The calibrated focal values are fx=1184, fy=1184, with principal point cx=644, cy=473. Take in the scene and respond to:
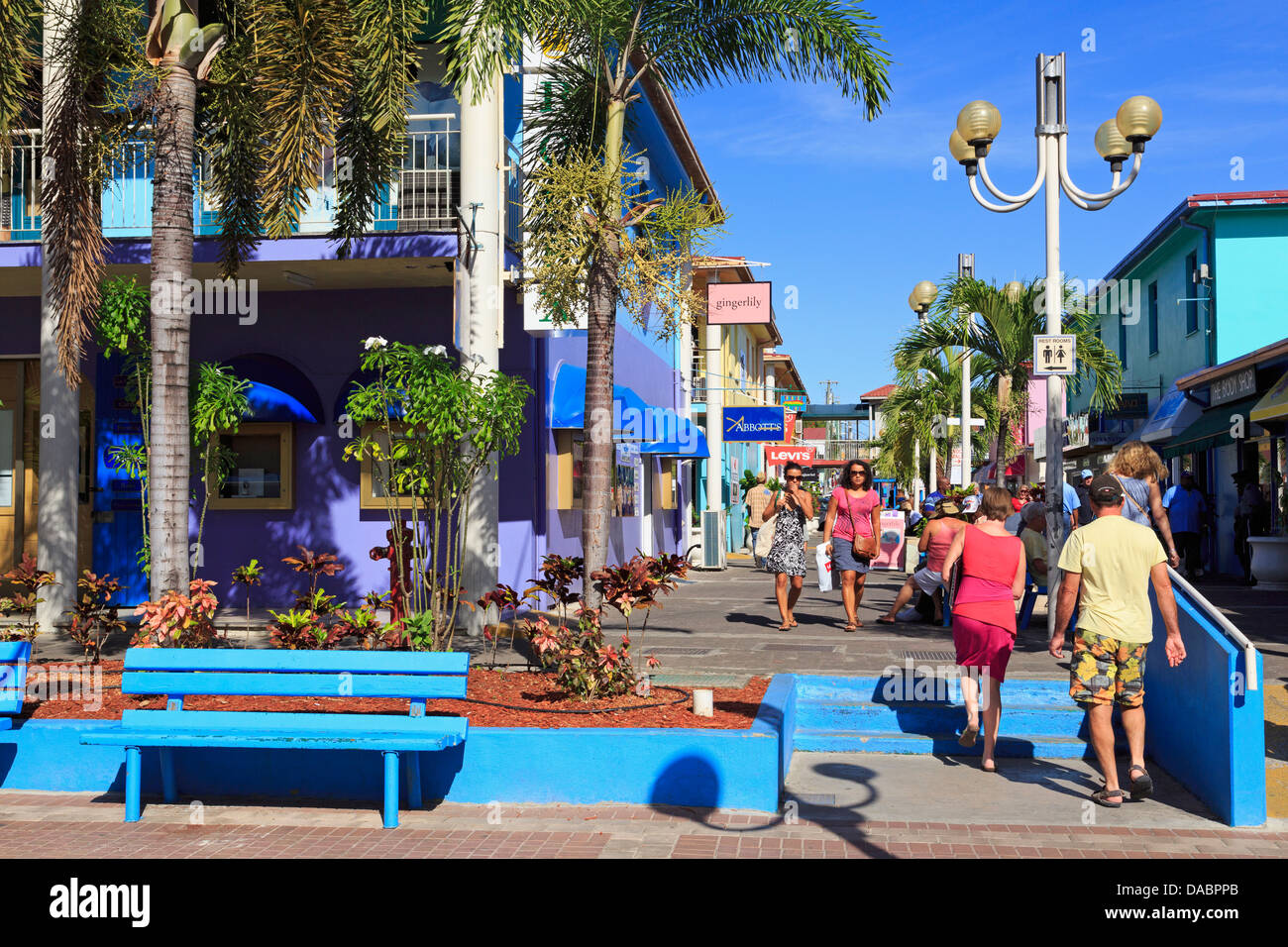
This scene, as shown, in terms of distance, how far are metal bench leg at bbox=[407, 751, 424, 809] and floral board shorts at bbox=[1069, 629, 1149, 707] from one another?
138 inches

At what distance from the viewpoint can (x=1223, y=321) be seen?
23469mm

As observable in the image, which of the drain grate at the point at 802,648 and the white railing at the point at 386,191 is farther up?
the white railing at the point at 386,191

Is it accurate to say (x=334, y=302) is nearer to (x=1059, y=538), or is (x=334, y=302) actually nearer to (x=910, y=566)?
(x=1059, y=538)

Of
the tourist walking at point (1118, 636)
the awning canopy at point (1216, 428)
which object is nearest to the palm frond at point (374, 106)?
the tourist walking at point (1118, 636)

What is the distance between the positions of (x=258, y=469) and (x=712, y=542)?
11203 millimetres

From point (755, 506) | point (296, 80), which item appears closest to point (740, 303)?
point (755, 506)

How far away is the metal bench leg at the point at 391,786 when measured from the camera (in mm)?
5887

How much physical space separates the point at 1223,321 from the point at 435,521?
20181 millimetres

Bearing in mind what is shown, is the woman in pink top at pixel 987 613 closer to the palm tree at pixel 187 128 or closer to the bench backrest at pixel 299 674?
the bench backrest at pixel 299 674

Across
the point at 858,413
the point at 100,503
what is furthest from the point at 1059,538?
the point at 858,413

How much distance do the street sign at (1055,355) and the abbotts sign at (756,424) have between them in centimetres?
1450

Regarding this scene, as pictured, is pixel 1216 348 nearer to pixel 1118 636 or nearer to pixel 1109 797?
pixel 1118 636

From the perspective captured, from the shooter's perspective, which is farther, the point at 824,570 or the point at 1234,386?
the point at 1234,386

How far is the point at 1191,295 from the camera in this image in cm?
2545
